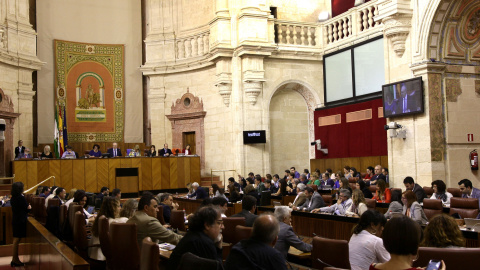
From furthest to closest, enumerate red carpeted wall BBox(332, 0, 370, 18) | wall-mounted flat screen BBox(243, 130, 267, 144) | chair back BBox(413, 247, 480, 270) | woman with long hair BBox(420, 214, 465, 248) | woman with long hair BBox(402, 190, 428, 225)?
red carpeted wall BBox(332, 0, 370, 18) < wall-mounted flat screen BBox(243, 130, 267, 144) < woman with long hair BBox(402, 190, 428, 225) < woman with long hair BBox(420, 214, 465, 248) < chair back BBox(413, 247, 480, 270)

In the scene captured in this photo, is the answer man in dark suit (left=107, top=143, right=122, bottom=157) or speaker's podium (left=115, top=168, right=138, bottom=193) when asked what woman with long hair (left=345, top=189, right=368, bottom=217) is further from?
man in dark suit (left=107, top=143, right=122, bottom=157)

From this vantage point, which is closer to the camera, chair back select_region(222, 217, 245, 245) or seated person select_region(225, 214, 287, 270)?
seated person select_region(225, 214, 287, 270)

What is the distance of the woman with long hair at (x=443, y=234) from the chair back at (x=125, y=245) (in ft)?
8.15

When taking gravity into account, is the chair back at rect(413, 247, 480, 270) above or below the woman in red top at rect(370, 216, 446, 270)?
below

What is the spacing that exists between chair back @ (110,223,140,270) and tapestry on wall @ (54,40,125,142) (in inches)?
563

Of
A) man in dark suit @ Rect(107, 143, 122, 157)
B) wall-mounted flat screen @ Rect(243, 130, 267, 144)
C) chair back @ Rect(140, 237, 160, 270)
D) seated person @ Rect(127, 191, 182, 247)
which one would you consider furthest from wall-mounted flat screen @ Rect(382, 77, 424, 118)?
man in dark suit @ Rect(107, 143, 122, 157)

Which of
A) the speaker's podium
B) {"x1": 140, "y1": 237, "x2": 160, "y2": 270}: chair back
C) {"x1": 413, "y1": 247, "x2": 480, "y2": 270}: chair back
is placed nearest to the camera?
{"x1": 413, "y1": 247, "x2": 480, "y2": 270}: chair back

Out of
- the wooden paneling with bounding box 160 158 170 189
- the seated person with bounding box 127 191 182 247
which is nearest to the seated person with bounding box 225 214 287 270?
the seated person with bounding box 127 191 182 247

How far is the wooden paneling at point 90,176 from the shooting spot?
14962 mm

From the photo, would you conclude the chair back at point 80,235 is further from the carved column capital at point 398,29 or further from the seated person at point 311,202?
the carved column capital at point 398,29

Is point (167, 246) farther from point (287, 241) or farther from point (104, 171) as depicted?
point (104, 171)

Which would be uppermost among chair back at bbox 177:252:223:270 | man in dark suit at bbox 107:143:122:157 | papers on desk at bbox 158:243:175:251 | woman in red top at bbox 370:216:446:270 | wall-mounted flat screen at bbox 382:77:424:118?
wall-mounted flat screen at bbox 382:77:424:118

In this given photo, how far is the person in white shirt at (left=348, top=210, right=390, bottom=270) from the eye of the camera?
3979 mm

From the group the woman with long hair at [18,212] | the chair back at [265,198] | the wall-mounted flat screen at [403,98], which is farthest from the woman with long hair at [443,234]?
the wall-mounted flat screen at [403,98]
